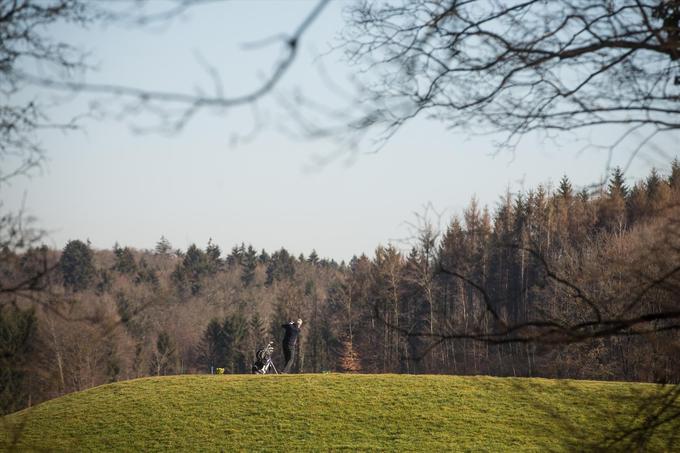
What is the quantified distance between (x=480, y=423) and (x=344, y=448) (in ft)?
10.7

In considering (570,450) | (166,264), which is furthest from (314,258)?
(570,450)

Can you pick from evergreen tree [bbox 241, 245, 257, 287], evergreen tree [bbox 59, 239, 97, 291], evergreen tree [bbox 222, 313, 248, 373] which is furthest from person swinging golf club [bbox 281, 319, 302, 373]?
evergreen tree [bbox 241, 245, 257, 287]

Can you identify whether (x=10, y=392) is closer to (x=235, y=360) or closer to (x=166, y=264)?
(x=235, y=360)

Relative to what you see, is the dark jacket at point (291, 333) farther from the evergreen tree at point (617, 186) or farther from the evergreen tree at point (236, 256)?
the evergreen tree at point (236, 256)

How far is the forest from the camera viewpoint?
3043mm

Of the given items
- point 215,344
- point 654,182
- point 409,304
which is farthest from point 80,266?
point 654,182

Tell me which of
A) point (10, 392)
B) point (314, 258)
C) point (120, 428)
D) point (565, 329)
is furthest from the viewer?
point (314, 258)

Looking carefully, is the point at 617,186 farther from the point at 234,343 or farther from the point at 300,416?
the point at 234,343

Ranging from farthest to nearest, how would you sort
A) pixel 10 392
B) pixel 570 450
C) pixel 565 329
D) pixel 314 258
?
pixel 314 258, pixel 10 392, pixel 570 450, pixel 565 329

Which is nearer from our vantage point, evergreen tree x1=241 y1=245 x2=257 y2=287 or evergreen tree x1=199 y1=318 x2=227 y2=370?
evergreen tree x1=199 y1=318 x2=227 y2=370

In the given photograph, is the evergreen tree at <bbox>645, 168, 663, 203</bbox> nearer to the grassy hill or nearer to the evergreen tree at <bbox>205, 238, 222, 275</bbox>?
the grassy hill

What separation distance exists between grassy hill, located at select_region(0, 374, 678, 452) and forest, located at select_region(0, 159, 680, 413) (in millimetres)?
1570

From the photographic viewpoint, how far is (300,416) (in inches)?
651

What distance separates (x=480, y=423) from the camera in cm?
1552
